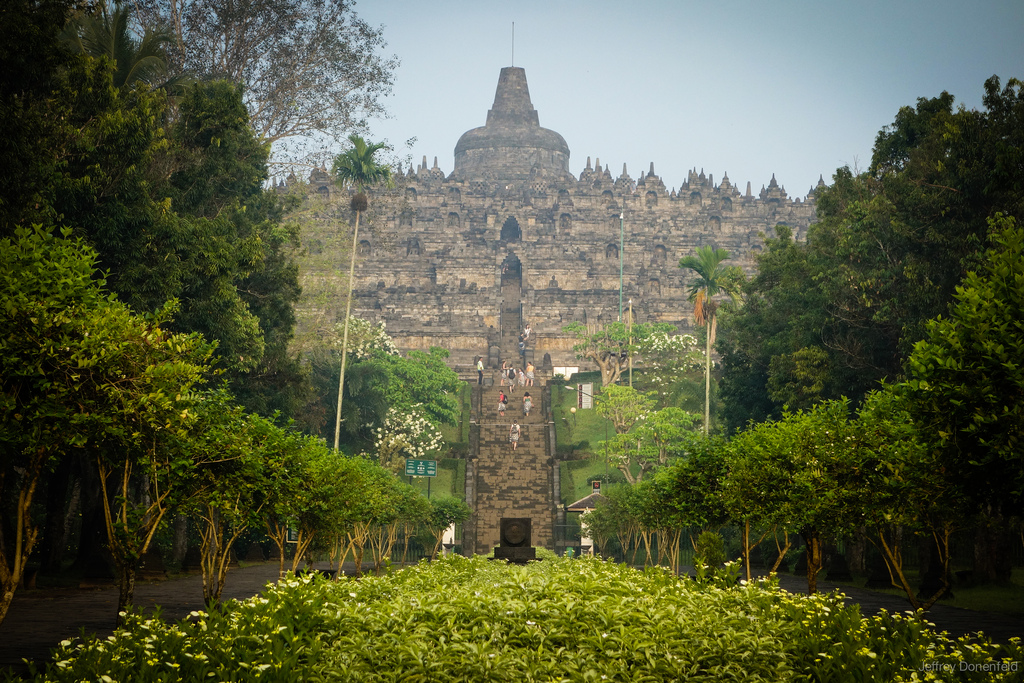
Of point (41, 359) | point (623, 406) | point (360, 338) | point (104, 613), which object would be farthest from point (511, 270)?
point (41, 359)

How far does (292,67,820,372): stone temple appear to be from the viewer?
69.3 metres

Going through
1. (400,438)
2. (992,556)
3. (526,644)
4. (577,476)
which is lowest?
(992,556)

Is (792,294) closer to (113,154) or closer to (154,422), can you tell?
(113,154)

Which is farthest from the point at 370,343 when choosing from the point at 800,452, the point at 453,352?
the point at 800,452

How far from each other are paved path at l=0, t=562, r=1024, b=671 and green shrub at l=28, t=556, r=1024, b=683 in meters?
4.19

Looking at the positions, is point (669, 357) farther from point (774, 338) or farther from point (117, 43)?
point (117, 43)

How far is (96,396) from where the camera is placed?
1125cm

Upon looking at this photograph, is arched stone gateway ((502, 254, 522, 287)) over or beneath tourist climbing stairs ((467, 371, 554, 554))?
over

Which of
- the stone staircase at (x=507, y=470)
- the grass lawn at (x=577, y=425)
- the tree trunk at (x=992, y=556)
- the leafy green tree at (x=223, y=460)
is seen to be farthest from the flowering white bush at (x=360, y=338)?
the leafy green tree at (x=223, y=460)

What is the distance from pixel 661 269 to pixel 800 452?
59905 millimetres

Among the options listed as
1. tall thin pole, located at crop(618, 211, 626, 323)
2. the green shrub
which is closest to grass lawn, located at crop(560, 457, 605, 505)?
tall thin pole, located at crop(618, 211, 626, 323)

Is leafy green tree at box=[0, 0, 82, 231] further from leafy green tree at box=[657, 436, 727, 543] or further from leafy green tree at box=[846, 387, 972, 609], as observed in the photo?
leafy green tree at box=[846, 387, 972, 609]

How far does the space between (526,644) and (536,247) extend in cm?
6519

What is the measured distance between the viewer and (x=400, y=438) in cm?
4291
